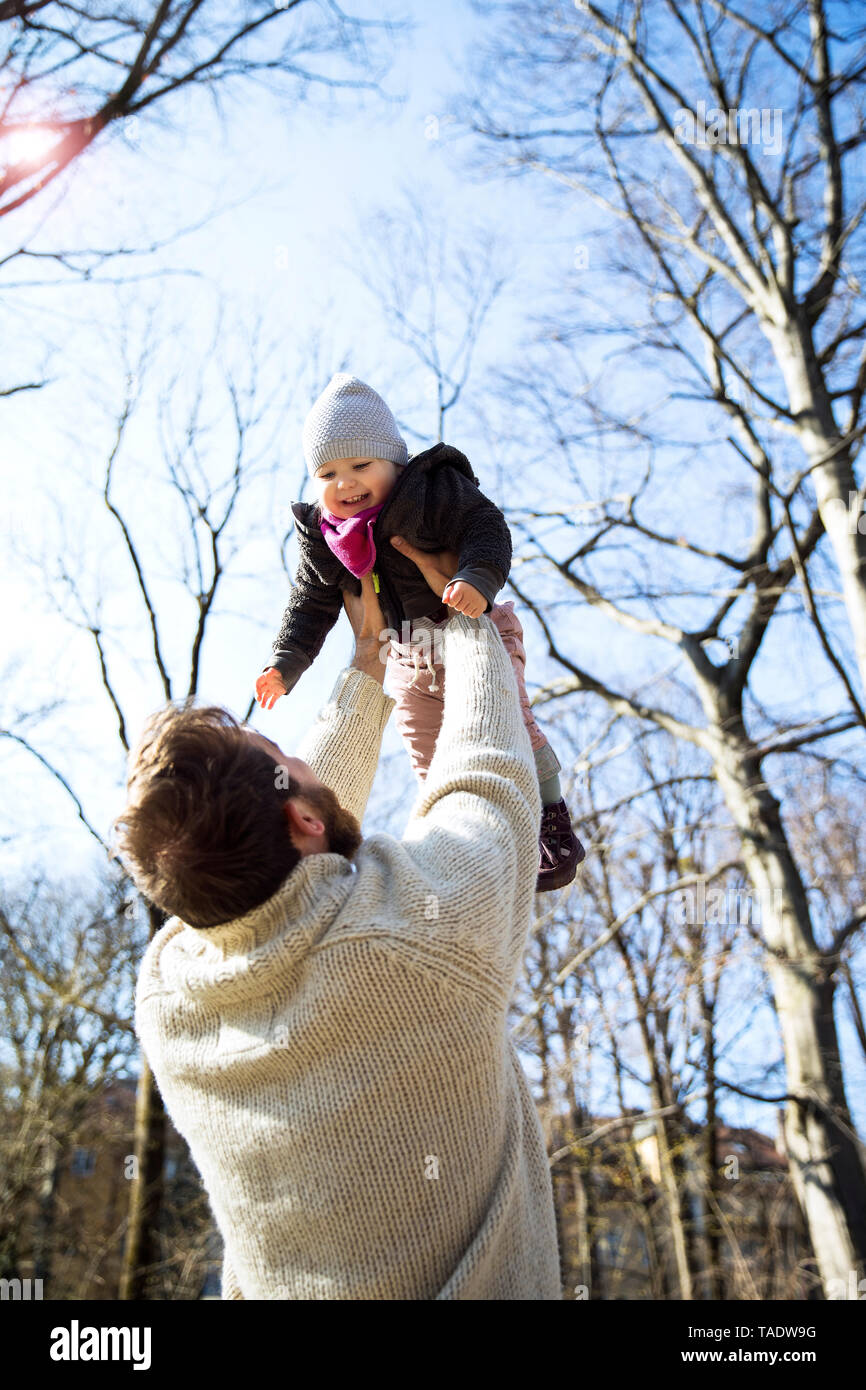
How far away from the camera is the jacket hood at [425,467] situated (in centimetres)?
271

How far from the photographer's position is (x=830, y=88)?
8.27m

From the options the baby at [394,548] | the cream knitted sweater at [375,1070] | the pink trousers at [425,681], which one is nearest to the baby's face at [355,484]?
the baby at [394,548]

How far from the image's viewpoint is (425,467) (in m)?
2.72

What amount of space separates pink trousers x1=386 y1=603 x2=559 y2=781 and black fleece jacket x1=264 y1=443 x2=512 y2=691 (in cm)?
6

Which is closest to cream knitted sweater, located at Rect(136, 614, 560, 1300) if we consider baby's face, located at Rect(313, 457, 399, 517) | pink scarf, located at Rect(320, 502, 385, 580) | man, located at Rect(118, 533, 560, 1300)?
man, located at Rect(118, 533, 560, 1300)

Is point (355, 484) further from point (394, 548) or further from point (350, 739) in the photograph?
point (350, 739)

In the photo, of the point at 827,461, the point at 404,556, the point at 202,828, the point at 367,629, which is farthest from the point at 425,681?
the point at 827,461

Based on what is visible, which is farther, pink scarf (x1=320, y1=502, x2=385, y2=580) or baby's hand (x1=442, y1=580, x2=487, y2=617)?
pink scarf (x1=320, y1=502, x2=385, y2=580)

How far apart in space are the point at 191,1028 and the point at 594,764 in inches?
301

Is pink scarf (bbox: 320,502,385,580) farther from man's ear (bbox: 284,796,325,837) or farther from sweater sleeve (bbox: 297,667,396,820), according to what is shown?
man's ear (bbox: 284,796,325,837)

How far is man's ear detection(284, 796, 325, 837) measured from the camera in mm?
1883

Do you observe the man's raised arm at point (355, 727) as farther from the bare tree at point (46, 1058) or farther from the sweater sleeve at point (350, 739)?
the bare tree at point (46, 1058)

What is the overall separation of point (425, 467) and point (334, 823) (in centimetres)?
108

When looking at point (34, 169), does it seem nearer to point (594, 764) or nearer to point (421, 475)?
point (421, 475)
